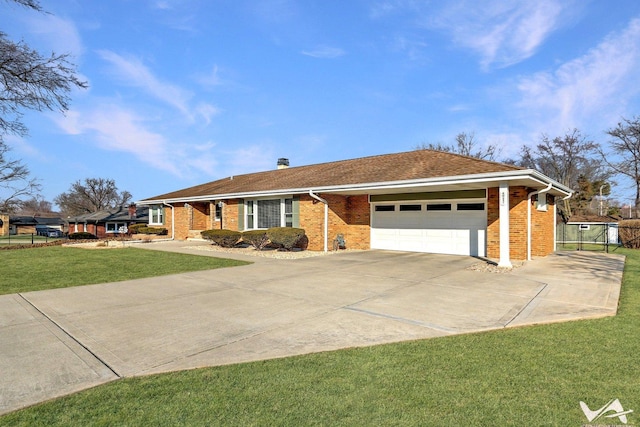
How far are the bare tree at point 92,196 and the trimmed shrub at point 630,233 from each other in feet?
204

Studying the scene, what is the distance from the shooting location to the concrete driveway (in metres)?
3.70

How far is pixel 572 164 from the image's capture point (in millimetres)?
34781

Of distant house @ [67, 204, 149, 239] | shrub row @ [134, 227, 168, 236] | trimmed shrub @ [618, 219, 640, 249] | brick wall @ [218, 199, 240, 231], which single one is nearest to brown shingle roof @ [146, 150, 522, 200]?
brick wall @ [218, 199, 240, 231]

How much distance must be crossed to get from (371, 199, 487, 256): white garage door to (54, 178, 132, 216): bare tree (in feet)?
180

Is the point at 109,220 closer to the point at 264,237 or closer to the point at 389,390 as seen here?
the point at 264,237

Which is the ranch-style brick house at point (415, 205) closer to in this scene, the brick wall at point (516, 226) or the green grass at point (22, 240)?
the brick wall at point (516, 226)

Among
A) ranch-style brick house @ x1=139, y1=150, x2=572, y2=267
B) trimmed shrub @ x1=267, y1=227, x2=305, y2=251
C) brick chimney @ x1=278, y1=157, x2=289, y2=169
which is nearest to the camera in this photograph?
ranch-style brick house @ x1=139, y1=150, x2=572, y2=267

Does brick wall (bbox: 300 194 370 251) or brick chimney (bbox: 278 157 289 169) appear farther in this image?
brick chimney (bbox: 278 157 289 169)

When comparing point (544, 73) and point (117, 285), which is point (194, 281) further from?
point (544, 73)

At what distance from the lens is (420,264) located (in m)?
10.9

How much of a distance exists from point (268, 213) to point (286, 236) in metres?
3.11

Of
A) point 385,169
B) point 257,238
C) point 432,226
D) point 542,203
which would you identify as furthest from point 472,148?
point 257,238

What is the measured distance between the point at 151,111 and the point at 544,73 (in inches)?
709

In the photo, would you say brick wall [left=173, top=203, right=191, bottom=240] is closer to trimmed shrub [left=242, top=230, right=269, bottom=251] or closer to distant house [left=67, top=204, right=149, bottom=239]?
trimmed shrub [left=242, top=230, right=269, bottom=251]
